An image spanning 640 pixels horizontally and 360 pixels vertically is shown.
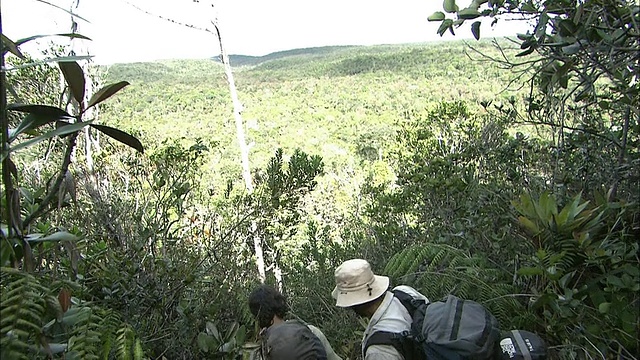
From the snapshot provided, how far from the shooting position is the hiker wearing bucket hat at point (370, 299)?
2.04 m

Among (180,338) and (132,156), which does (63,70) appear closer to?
(180,338)

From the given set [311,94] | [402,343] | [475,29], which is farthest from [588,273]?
[311,94]

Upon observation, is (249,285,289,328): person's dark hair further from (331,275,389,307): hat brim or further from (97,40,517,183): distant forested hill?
(97,40,517,183): distant forested hill

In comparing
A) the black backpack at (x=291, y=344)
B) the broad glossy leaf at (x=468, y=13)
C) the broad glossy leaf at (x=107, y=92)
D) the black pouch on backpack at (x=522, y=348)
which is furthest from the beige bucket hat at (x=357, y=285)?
the broad glossy leaf at (x=107, y=92)

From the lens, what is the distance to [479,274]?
2.83 metres

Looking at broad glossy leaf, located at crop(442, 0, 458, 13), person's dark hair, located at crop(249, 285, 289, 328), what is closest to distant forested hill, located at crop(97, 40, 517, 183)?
person's dark hair, located at crop(249, 285, 289, 328)

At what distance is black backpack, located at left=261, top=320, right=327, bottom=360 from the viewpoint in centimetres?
204

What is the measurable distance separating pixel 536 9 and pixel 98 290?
2.37 m

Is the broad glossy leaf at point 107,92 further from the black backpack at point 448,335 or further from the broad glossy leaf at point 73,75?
the black backpack at point 448,335

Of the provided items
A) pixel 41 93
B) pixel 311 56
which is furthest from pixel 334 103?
pixel 41 93

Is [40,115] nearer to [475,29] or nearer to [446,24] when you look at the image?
[446,24]

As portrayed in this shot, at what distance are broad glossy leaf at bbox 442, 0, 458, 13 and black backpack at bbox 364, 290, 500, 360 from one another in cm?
118

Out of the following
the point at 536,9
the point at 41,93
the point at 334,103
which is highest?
the point at 536,9

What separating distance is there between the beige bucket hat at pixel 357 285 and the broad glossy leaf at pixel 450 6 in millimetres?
1131
